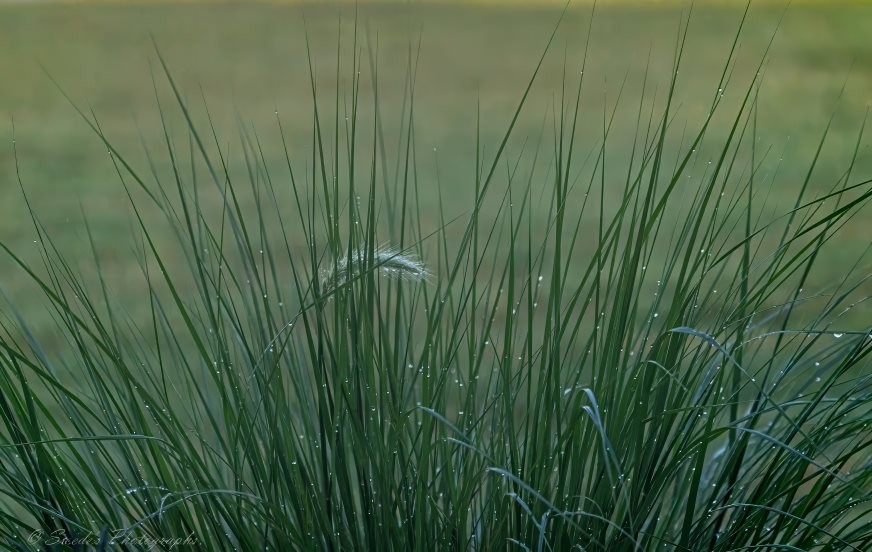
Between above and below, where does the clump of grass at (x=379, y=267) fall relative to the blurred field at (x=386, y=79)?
above

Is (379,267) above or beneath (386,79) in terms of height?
above

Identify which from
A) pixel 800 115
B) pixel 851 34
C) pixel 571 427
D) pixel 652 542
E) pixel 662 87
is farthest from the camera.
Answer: pixel 851 34

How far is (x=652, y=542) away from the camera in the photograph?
911mm

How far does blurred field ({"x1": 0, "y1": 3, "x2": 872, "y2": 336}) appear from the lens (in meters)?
2.89

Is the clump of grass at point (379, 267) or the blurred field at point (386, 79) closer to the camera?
the clump of grass at point (379, 267)

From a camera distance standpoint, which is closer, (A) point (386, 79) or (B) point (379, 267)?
(B) point (379, 267)

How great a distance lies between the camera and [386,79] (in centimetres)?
352

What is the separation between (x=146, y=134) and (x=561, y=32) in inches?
57.1

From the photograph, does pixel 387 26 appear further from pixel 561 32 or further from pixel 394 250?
pixel 394 250

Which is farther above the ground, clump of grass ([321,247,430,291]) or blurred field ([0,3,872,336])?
clump of grass ([321,247,430,291])

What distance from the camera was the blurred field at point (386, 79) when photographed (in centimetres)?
289

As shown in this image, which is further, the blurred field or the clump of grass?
the blurred field

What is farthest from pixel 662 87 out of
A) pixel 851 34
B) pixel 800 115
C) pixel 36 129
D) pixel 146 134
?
pixel 36 129

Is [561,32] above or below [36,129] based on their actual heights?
above
